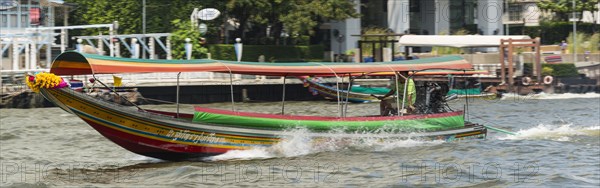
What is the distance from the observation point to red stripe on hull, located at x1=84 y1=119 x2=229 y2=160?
13777mm

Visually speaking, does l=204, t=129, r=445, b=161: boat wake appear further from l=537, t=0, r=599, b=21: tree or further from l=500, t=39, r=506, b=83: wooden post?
l=537, t=0, r=599, b=21: tree

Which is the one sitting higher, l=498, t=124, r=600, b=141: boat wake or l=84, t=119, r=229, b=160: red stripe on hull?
l=84, t=119, r=229, b=160: red stripe on hull

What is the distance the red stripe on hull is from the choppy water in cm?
15

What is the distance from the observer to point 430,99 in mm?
17484

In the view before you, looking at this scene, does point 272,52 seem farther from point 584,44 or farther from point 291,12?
point 584,44

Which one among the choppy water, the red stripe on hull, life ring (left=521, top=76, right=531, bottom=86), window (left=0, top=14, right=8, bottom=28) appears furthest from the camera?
life ring (left=521, top=76, right=531, bottom=86)

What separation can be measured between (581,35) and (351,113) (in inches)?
898

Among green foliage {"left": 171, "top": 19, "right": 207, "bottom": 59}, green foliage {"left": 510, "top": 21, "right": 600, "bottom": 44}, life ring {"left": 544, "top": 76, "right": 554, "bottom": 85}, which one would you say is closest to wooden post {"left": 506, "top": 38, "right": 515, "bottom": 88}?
life ring {"left": 544, "top": 76, "right": 554, "bottom": 85}

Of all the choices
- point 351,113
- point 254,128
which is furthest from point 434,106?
point 351,113

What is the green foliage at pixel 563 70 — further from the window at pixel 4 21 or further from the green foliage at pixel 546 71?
the window at pixel 4 21

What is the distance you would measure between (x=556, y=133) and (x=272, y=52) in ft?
69.2

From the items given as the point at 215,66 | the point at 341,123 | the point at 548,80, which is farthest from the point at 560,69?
the point at 215,66

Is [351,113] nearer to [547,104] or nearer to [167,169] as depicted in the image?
[547,104]

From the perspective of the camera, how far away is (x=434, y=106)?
691 inches
